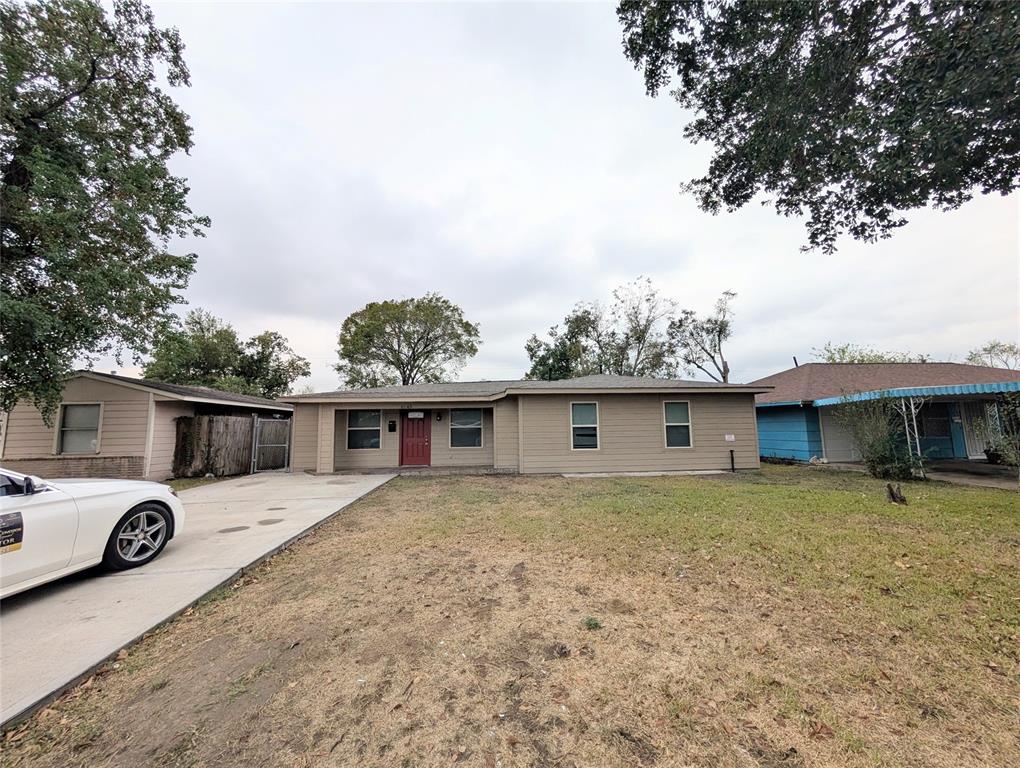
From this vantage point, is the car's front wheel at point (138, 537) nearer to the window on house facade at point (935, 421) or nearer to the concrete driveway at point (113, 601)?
the concrete driveway at point (113, 601)

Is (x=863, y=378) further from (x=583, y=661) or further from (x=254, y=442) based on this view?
(x=254, y=442)

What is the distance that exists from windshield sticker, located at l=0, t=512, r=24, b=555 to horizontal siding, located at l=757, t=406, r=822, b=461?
16.8 metres

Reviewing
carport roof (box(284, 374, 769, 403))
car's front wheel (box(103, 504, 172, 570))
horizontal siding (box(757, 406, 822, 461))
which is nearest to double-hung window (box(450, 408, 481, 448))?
carport roof (box(284, 374, 769, 403))

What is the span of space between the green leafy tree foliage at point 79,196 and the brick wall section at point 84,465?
5.67ft

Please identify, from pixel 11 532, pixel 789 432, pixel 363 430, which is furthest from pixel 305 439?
pixel 789 432

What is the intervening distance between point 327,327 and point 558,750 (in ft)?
95.9

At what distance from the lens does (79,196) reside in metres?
7.74

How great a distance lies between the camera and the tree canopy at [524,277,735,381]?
2753cm

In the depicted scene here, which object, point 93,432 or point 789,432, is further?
point 789,432

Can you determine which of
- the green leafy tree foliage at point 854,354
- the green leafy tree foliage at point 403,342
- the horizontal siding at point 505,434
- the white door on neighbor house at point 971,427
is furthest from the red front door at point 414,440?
the green leafy tree foliage at point 854,354

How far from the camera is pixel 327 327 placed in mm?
27250

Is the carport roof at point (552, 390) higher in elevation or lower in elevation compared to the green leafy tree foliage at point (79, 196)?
lower

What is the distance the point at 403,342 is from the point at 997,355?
47641mm

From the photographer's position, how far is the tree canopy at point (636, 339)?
2753 cm
